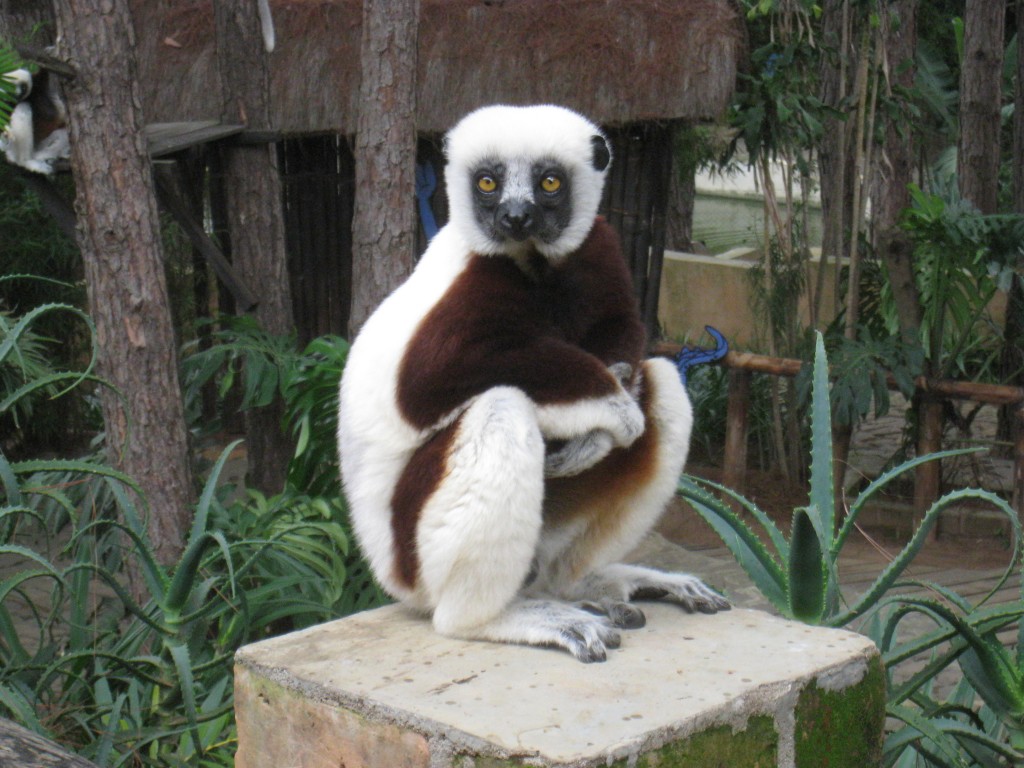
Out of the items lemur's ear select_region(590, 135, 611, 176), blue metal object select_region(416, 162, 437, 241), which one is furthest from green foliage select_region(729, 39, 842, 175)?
lemur's ear select_region(590, 135, 611, 176)

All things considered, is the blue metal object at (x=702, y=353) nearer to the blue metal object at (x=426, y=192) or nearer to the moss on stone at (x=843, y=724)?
the blue metal object at (x=426, y=192)

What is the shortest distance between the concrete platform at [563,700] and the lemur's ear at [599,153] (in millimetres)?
1238

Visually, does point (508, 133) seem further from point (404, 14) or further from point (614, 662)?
point (404, 14)

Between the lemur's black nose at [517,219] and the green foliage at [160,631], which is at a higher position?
the lemur's black nose at [517,219]

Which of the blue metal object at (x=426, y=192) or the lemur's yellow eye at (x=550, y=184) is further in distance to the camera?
the blue metal object at (x=426, y=192)

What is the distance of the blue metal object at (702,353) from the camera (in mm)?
7844

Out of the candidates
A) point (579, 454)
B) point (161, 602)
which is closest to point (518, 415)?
point (579, 454)

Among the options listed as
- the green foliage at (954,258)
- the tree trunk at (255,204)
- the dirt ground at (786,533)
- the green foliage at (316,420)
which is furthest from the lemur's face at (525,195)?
the green foliage at (954,258)

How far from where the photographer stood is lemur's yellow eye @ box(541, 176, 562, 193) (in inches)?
121

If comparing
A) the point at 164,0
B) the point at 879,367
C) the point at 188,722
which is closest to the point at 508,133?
the point at 188,722

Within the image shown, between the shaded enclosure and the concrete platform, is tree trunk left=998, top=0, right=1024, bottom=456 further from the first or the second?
the concrete platform

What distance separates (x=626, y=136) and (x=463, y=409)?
5.21 metres

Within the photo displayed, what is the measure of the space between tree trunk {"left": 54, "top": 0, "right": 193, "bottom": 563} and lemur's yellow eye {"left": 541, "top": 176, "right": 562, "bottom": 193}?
193 cm

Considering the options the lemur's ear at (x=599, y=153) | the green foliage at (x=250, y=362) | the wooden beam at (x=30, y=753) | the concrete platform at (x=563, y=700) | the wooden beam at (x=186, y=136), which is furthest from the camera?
the wooden beam at (x=186, y=136)
